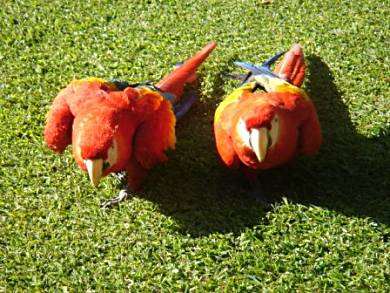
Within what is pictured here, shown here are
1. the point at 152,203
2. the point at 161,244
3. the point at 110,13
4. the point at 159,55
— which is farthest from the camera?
the point at 110,13

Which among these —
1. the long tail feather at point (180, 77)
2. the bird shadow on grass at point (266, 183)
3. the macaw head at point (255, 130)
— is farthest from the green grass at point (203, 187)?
the macaw head at point (255, 130)

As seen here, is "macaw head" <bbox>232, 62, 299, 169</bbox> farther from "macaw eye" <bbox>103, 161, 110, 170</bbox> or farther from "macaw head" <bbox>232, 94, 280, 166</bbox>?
"macaw eye" <bbox>103, 161, 110, 170</bbox>

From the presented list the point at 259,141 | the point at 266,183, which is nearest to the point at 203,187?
the point at 266,183

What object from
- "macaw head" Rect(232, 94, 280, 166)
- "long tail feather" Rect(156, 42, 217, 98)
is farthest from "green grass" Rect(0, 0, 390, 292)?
"macaw head" Rect(232, 94, 280, 166)

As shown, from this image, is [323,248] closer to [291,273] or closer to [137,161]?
[291,273]

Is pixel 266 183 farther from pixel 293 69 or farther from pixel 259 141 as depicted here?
pixel 293 69

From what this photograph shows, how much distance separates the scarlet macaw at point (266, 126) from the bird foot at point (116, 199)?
51 centimetres

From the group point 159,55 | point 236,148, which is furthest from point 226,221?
point 159,55

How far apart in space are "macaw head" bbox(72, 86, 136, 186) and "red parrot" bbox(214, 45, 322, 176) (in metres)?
0.43

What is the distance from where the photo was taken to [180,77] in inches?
131

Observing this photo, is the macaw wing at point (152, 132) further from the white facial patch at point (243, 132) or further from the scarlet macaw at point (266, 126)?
the white facial patch at point (243, 132)

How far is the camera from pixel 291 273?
262 cm

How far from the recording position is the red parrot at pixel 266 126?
261 cm

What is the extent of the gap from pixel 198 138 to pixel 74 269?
3.29ft
